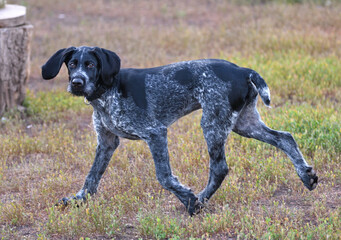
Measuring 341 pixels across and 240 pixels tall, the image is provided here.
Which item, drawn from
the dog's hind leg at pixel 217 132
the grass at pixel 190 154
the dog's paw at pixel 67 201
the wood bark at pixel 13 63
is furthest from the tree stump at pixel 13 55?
the dog's hind leg at pixel 217 132

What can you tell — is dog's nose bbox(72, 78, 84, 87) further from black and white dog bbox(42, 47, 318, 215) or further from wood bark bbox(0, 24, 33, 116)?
wood bark bbox(0, 24, 33, 116)

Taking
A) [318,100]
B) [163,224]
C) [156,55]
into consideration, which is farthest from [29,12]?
[163,224]

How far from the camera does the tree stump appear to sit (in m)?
8.11

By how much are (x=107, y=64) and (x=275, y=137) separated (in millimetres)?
1833

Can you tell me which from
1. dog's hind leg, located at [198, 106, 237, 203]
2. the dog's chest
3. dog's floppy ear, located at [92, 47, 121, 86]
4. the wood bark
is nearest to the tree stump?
the wood bark

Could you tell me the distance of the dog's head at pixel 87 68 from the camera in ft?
15.4

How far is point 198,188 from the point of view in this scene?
5805 millimetres

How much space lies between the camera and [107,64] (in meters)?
4.82

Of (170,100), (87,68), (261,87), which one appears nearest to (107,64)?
(87,68)

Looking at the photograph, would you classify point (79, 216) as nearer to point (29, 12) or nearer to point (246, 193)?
point (246, 193)

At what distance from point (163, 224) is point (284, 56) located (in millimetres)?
6684

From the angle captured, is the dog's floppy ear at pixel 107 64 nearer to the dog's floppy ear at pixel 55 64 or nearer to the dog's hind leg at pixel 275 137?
the dog's floppy ear at pixel 55 64

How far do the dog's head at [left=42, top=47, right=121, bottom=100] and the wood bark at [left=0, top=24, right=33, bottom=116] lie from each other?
11.7ft

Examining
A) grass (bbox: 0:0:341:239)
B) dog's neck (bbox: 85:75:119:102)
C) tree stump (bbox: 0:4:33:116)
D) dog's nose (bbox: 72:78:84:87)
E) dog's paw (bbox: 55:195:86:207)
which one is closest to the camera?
dog's nose (bbox: 72:78:84:87)
